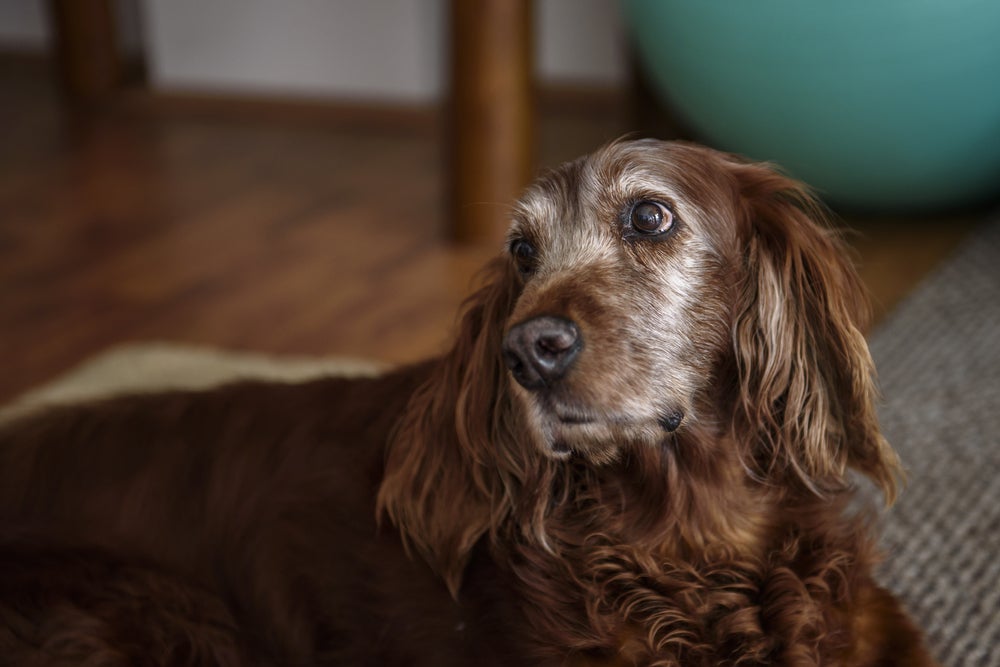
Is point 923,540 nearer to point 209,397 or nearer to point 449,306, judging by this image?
point 209,397

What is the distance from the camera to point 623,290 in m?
1.48

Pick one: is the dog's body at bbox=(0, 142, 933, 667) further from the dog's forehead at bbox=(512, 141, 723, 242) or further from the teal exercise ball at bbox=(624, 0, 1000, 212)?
the teal exercise ball at bbox=(624, 0, 1000, 212)

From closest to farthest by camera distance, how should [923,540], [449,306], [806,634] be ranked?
[806,634]
[923,540]
[449,306]

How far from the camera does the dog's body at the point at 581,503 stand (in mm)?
1480

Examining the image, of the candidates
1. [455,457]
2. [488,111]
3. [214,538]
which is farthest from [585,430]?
[488,111]

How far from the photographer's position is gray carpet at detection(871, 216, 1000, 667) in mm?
1912

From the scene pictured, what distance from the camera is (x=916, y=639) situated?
156 centimetres

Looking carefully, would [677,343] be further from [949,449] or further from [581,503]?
[949,449]

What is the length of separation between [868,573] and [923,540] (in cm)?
58

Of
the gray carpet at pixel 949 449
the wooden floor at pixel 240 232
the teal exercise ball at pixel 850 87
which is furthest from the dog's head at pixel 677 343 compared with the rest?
the teal exercise ball at pixel 850 87

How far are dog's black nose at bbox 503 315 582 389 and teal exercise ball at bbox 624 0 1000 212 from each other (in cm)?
216

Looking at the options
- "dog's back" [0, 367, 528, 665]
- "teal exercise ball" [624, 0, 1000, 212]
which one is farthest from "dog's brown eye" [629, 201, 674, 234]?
"teal exercise ball" [624, 0, 1000, 212]

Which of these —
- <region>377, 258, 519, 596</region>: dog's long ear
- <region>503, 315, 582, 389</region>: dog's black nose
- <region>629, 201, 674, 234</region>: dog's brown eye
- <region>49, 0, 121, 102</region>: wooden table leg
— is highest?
<region>629, 201, 674, 234</region>: dog's brown eye

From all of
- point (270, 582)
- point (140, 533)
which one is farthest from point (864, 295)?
point (140, 533)
